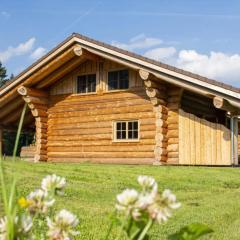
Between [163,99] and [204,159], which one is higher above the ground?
[163,99]

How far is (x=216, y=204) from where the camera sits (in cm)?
753

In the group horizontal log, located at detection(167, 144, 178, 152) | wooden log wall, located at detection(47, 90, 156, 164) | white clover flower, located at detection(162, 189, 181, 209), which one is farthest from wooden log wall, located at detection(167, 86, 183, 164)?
white clover flower, located at detection(162, 189, 181, 209)

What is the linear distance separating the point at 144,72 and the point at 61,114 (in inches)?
196

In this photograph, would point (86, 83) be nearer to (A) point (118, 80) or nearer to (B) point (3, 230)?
(A) point (118, 80)

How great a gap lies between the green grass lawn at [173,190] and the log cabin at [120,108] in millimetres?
2604

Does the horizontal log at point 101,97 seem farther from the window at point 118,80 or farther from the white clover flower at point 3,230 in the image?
the white clover flower at point 3,230

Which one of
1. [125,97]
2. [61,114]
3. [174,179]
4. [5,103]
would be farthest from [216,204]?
[5,103]

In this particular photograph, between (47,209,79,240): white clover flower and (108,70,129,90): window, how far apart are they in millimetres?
14961

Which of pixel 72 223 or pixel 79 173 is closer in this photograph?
pixel 72 223

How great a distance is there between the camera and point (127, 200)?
1.46m

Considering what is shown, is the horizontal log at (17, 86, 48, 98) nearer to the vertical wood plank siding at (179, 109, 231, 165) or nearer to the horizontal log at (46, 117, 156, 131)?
the horizontal log at (46, 117, 156, 131)

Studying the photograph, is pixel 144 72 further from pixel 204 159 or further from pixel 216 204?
pixel 216 204

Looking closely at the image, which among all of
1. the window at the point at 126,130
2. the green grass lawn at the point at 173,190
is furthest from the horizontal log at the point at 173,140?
the green grass lawn at the point at 173,190

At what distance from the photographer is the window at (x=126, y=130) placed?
53.4 ft
